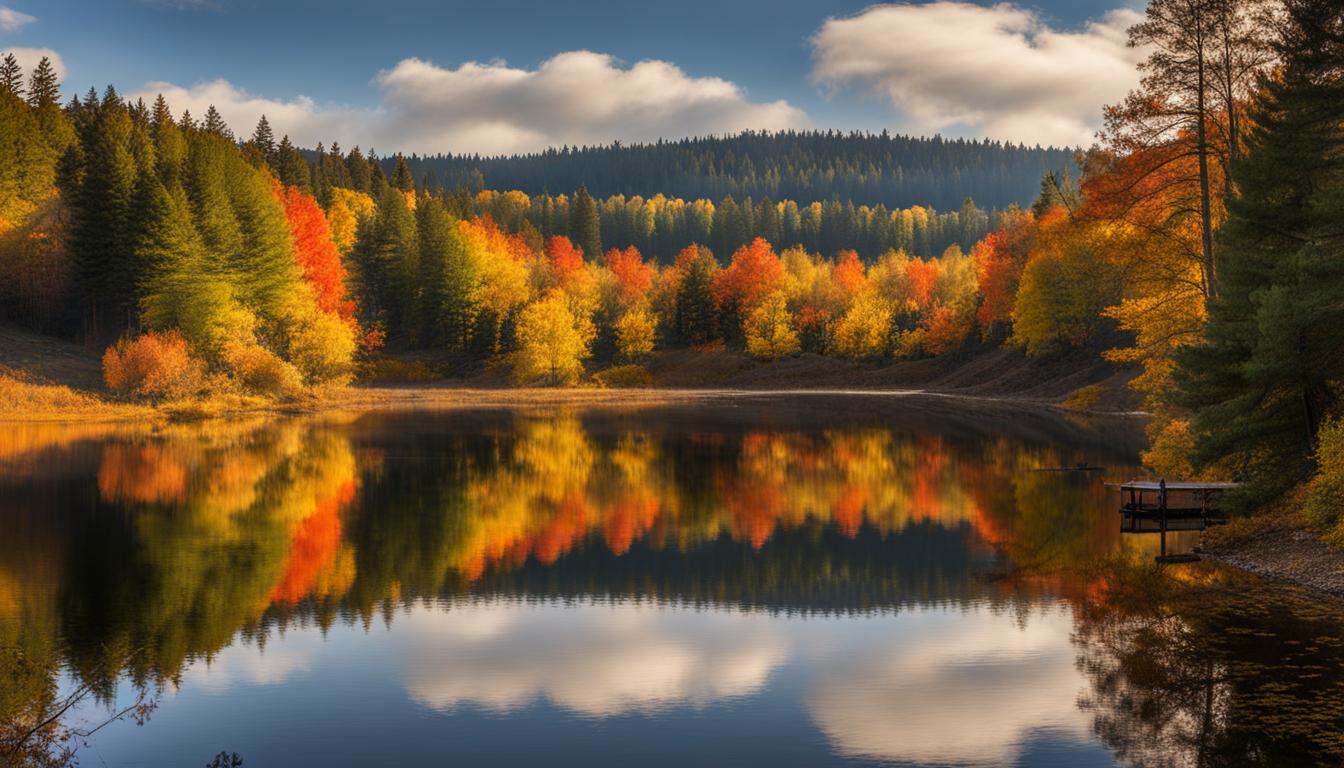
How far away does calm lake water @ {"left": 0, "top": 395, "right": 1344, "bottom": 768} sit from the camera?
1388cm

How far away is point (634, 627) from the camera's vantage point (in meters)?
19.7

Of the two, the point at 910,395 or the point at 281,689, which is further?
the point at 910,395

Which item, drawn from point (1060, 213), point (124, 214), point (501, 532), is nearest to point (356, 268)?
point (124, 214)

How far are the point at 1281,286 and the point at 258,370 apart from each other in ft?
225

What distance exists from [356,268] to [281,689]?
118 metres

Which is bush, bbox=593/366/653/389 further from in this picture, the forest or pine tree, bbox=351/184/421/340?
pine tree, bbox=351/184/421/340

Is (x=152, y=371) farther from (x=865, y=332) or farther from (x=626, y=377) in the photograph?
(x=865, y=332)

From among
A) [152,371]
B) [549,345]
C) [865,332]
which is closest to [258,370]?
[152,371]

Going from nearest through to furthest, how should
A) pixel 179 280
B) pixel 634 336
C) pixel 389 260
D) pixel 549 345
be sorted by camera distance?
1. pixel 179 280
2. pixel 549 345
3. pixel 634 336
4. pixel 389 260

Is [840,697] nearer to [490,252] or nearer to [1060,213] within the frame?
[1060,213]

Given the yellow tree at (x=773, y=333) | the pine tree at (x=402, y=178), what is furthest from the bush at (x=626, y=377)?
the pine tree at (x=402, y=178)

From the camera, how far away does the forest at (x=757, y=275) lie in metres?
24.4

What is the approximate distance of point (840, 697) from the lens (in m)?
15.6

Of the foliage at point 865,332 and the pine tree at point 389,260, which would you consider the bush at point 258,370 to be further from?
the foliage at point 865,332
